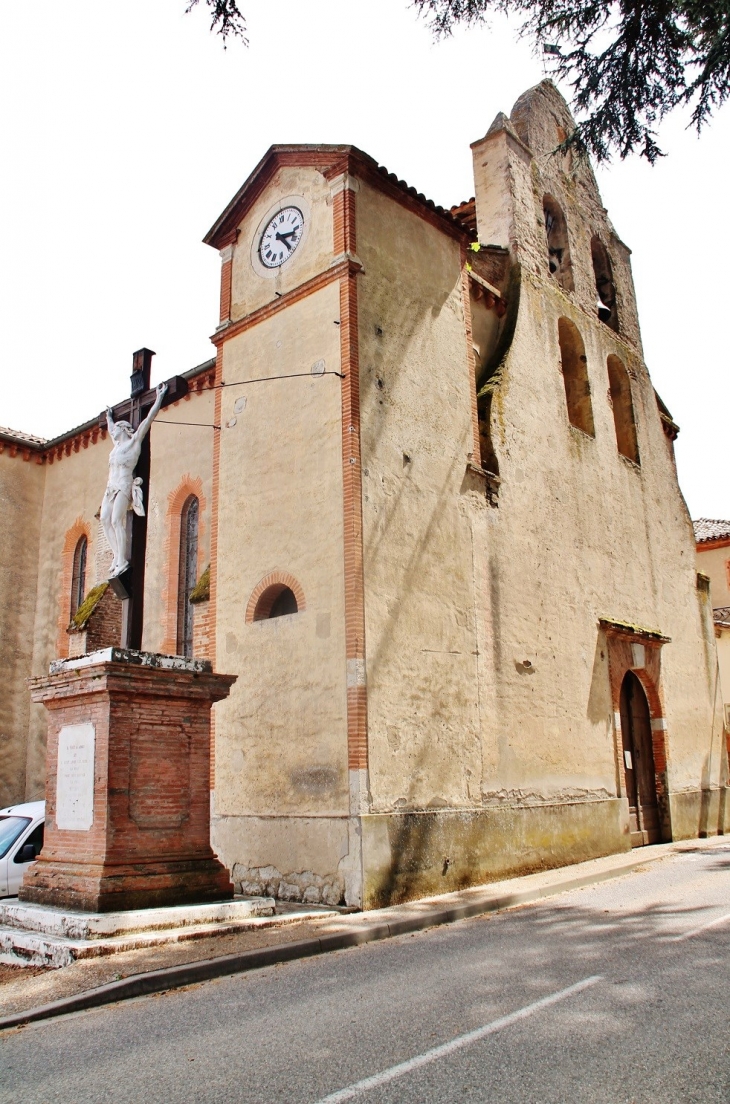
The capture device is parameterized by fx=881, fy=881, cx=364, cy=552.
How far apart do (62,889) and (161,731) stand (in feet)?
5.12

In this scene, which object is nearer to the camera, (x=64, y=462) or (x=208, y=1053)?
(x=208, y=1053)

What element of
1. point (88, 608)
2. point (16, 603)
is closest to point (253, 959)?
point (88, 608)

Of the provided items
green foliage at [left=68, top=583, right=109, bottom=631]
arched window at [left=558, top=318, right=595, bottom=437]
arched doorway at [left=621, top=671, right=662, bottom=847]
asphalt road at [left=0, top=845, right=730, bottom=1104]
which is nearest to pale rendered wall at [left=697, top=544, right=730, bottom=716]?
arched doorway at [left=621, top=671, right=662, bottom=847]

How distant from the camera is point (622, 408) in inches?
695

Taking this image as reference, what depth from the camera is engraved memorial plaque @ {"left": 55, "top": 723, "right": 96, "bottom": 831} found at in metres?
7.84

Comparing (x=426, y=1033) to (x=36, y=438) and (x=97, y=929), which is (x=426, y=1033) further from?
(x=36, y=438)

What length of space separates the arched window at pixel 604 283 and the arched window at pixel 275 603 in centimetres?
1065

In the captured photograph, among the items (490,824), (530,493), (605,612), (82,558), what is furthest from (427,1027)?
(82,558)

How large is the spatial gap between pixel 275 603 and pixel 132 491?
273 cm

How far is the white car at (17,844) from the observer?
32.1 feet

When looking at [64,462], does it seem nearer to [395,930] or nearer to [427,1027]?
[395,930]

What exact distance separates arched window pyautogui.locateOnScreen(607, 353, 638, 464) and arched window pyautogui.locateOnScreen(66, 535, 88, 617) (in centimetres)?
1093

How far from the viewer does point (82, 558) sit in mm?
17906

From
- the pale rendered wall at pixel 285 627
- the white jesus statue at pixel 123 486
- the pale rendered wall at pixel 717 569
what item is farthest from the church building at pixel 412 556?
the pale rendered wall at pixel 717 569
